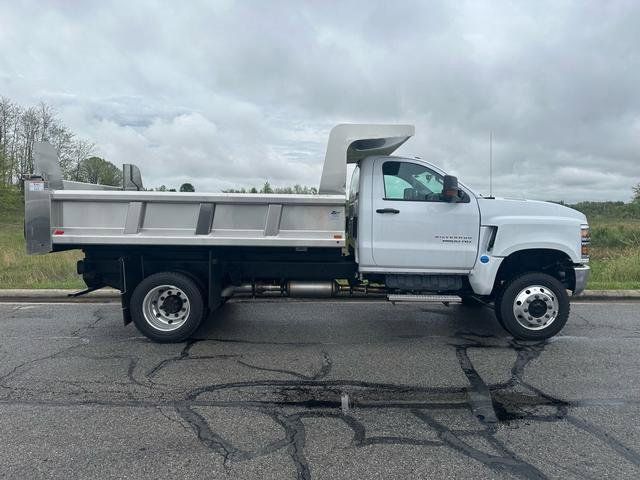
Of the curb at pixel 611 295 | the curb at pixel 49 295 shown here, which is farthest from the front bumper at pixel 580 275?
the curb at pixel 49 295

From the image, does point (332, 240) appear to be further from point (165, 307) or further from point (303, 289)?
point (165, 307)

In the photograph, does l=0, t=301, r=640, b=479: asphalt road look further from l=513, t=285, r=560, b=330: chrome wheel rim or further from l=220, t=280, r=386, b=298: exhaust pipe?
l=220, t=280, r=386, b=298: exhaust pipe

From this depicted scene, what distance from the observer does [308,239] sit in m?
5.67

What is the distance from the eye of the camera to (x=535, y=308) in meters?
5.80

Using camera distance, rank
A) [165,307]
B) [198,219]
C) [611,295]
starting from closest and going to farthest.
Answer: [198,219]
[165,307]
[611,295]

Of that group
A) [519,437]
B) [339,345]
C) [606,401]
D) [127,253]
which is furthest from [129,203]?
[606,401]

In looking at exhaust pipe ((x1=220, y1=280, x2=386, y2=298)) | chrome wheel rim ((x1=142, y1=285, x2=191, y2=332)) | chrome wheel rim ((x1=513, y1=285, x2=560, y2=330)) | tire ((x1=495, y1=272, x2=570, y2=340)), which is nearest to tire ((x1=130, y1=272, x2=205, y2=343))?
chrome wheel rim ((x1=142, y1=285, x2=191, y2=332))

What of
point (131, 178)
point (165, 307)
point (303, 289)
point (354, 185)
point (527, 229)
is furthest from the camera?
Answer: point (131, 178)

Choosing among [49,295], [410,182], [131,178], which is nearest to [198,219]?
[131,178]

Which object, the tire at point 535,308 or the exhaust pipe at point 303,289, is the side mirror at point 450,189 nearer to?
the tire at point 535,308

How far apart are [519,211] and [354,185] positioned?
7.20 ft

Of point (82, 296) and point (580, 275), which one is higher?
point (580, 275)

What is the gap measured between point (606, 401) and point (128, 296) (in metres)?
5.29

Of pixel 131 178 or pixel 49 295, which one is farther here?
pixel 49 295
